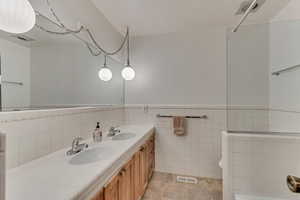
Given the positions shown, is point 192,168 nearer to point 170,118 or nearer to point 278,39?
point 170,118

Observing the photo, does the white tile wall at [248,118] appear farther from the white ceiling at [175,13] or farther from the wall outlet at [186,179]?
the white ceiling at [175,13]

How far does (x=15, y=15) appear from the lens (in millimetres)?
827

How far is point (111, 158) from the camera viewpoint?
4.02 ft

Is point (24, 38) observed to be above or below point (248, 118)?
above

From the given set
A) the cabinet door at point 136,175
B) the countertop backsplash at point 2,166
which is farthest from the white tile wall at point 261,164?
the countertop backsplash at point 2,166

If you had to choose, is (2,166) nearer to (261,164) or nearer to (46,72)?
(46,72)

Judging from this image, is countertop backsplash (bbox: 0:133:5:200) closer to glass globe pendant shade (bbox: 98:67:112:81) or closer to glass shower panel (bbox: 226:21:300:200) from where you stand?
glass shower panel (bbox: 226:21:300:200)

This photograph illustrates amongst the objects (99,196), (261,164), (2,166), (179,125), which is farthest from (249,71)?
(2,166)

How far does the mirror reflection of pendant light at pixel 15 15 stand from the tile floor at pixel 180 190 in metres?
2.12

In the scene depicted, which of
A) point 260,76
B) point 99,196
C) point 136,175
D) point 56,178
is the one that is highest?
point 260,76

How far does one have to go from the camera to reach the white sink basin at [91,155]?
1.31 m

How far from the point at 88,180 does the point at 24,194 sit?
0.90 ft

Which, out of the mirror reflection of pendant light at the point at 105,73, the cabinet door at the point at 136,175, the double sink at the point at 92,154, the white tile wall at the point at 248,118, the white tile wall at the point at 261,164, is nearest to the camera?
the double sink at the point at 92,154

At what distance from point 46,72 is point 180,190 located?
7.08ft
